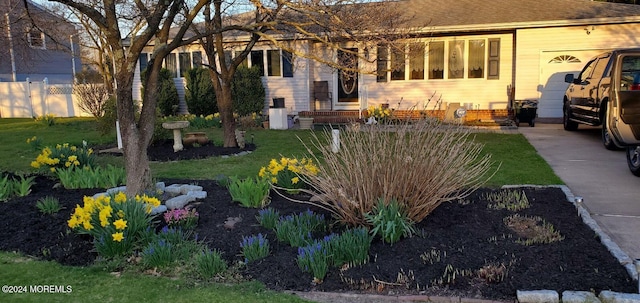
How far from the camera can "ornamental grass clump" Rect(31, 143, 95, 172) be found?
7520mm

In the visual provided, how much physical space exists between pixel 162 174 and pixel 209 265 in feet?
15.8

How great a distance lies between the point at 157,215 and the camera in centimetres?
521

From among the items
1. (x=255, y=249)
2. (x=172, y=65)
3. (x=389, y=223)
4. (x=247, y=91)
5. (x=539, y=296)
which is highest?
(x=172, y=65)

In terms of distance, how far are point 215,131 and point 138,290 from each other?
1178cm

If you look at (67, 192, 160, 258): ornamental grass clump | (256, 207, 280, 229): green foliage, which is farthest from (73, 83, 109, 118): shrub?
(256, 207, 280, 229): green foliage

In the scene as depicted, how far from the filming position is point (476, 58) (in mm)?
15977

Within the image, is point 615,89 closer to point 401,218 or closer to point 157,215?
point 401,218

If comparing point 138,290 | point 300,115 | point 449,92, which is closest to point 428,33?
point 449,92

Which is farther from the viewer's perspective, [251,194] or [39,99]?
[39,99]

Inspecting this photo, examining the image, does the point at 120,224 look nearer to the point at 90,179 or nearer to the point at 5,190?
the point at 90,179

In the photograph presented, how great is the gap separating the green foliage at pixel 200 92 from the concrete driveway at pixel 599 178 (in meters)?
10.9

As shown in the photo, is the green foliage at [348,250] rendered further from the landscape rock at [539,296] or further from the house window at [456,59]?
the house window at [456,59]

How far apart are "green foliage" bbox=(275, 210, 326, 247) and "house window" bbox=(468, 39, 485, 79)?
12.6 metres

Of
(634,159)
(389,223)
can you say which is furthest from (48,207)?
(634,159)
